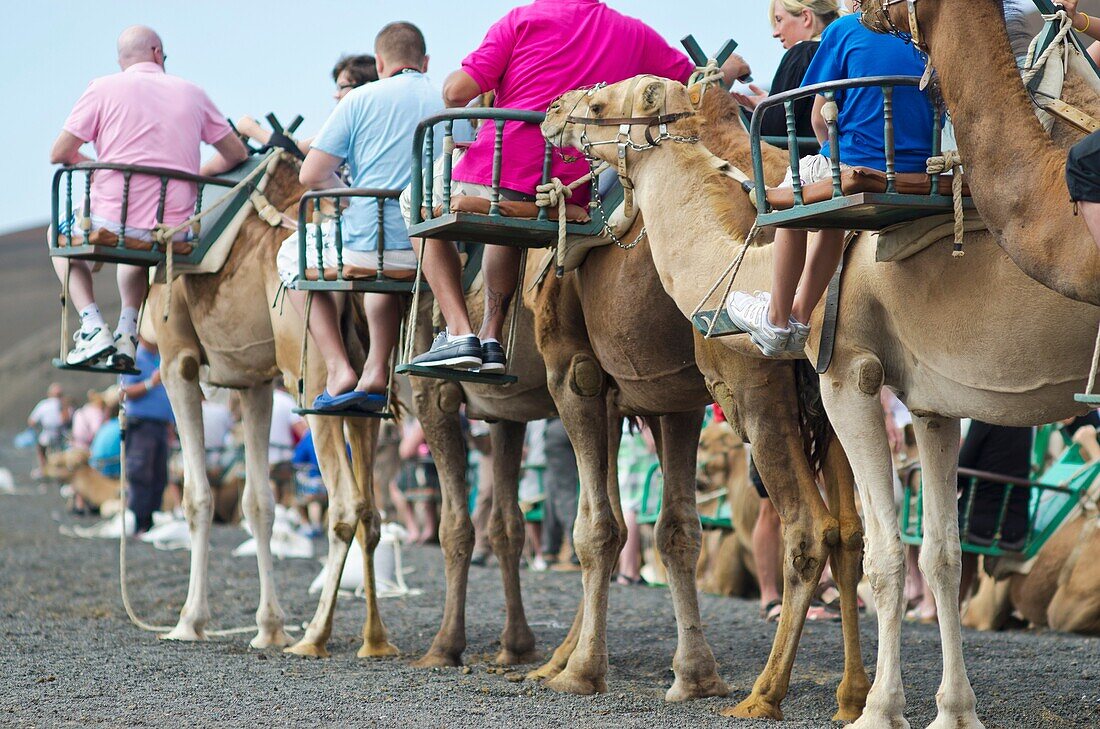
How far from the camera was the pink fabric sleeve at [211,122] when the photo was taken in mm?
9219

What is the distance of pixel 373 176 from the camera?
809cm

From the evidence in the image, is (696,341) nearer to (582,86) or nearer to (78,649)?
(582,86)

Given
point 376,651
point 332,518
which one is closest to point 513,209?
point 332,518

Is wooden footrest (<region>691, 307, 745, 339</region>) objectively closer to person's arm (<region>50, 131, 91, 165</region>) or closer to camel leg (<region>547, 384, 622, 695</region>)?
camel leg (<region>547, 384, 622, 695</region>)

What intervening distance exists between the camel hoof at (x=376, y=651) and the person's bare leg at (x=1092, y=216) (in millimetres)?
5586

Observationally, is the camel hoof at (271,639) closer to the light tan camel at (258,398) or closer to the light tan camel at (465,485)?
the light tan camel at (258,398)

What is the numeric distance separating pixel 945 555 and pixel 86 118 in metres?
5.81

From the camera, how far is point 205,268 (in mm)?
9188

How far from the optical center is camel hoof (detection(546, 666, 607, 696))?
705 centimetres

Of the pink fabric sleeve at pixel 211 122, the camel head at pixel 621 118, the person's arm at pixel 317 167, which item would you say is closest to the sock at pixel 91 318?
the pink fabric sleeve at pixel 211 122

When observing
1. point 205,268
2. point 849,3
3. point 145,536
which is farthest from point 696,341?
point 145,536

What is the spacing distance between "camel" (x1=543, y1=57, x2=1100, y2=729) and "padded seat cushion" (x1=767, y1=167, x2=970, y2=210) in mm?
279

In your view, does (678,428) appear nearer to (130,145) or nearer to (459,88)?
(459,88)

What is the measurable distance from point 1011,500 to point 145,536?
10.9 metres
